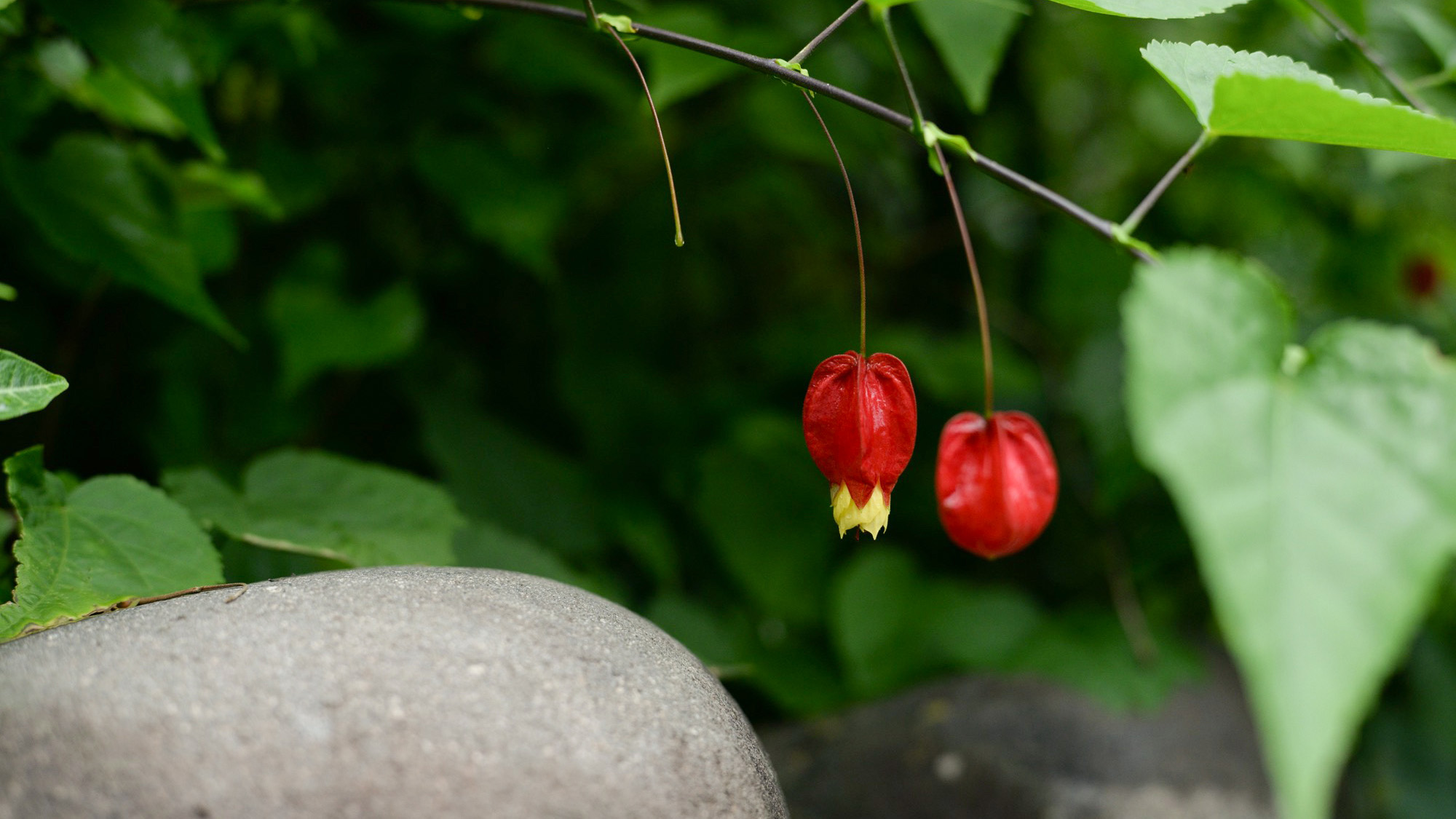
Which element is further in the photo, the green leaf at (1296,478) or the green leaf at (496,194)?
the green leaf at (496,194)

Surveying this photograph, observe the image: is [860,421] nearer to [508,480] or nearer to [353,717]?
[353,717]

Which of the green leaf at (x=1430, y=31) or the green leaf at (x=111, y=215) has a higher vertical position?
the green leaf at (x=1430, y=31)

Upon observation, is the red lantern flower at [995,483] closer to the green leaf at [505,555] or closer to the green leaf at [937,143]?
the green leaf at [937,143]

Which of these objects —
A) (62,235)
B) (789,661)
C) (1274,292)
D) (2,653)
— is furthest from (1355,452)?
(789,661)

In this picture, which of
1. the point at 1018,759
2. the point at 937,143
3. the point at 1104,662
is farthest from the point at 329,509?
the point at 1104,662

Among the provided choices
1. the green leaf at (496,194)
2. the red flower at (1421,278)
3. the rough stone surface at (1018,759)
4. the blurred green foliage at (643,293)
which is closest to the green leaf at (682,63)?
the blurred green foliage at (643,293)

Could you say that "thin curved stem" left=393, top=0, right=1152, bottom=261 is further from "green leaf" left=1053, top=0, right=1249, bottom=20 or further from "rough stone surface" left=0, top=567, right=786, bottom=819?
"rough stone surface" left=0, top=567, right=786, bottom=819

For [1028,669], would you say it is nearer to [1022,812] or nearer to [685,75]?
[1022,812]
